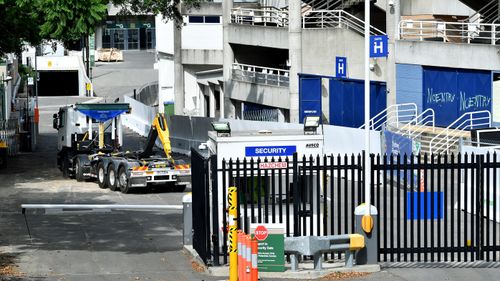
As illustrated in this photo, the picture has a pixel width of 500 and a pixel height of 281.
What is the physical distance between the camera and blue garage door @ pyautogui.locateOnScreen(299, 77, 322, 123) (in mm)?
53188

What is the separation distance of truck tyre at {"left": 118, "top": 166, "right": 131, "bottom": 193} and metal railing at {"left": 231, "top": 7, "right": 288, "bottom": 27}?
21.6 metres

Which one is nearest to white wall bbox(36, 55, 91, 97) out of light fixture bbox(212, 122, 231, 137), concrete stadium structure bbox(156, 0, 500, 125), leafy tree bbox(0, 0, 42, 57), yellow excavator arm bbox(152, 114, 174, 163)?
concrete stadium structure bbox(156, 0, 500, 125)

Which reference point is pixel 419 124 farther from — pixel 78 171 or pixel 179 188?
pixel 78 171

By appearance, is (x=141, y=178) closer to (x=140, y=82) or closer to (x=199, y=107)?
(x=199, y=107)

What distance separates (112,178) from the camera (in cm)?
4016

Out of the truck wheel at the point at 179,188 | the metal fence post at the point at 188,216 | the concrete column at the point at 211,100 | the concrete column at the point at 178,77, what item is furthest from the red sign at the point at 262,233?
the concrete column at the point at 211,100

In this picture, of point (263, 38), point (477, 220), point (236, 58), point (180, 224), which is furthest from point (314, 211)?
point (236, 58)

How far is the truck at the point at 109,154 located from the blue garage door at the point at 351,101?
993 centimetres

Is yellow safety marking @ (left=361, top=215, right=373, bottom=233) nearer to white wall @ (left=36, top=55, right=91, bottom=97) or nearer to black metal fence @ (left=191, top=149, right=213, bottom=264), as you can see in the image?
black metal fence @ (left=191, top=149, right=213, bottom=264)

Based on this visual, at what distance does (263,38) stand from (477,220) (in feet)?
127

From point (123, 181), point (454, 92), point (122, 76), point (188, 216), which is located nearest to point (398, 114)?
point (454, 92)

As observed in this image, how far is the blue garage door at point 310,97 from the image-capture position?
2094 inches

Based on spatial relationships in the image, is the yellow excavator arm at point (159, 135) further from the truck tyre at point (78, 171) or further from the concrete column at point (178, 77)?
the concrete column at point (178, 77)

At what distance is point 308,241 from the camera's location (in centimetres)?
1958
